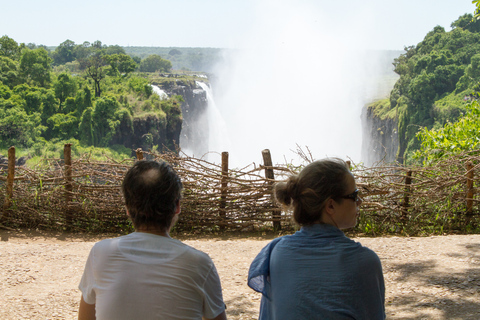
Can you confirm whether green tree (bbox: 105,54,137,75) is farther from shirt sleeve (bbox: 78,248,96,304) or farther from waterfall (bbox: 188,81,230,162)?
shirt sleeve (bbox: 78,248,96,304)

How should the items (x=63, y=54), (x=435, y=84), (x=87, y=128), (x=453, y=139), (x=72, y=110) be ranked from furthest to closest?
(x=63, y=54) → (x=72, y=110) → (x=87, y=128) → (x=435, y=84) → (x=453, y=139)

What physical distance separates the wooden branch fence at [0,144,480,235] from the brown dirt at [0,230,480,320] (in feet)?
0.90

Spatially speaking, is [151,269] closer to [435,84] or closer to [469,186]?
[469,186]

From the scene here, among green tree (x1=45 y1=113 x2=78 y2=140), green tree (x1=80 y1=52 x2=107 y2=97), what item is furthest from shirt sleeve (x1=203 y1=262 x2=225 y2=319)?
green tree (x1=80 y1=52 x2=107 y2=97)

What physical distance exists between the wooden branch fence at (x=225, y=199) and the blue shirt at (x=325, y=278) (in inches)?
181

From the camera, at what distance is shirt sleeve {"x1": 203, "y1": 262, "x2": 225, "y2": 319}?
1396 millimetres

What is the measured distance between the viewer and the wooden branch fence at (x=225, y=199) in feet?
20.2

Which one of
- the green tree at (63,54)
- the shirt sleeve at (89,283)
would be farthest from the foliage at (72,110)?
the shirt sleeve at (89,283)

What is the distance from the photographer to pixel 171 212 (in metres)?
1.44

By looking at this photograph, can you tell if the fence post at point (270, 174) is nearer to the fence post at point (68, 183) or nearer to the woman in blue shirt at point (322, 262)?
the fence post at point (68, 183)

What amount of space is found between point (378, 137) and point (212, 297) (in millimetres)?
57312

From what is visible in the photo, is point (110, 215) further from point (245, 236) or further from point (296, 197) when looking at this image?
point (296, 197)

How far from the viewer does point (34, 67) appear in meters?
70.2

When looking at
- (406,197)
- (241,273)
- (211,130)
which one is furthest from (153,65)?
(241,273)
